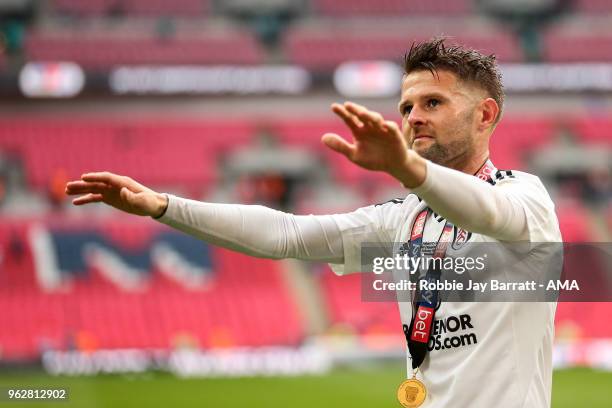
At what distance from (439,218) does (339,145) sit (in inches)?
30.4

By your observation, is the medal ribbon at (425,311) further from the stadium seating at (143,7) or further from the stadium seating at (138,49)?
the stadium seating at (143,7)

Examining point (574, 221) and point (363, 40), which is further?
point (363, 40)

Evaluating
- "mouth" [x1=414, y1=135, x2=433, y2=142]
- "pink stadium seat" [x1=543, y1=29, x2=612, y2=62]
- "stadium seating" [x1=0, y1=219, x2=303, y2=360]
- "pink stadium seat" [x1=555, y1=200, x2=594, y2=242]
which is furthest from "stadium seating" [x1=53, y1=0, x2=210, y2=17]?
"mouth" [x1=414, y1=135, x2=433, y2=142]

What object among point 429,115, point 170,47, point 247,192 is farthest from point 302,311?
point 429,115

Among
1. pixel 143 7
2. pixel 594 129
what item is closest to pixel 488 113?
pixel 594 129

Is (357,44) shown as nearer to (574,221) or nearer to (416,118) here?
(574,221)

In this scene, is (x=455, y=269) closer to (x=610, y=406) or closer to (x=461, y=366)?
(x=461, y=366)

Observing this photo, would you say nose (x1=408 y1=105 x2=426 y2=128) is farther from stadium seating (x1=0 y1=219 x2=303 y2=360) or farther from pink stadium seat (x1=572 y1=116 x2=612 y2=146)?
pink stadium seat (x1=572 y1=116 x2=612 y2=146)

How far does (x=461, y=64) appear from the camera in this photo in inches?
132

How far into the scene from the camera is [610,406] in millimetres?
14023

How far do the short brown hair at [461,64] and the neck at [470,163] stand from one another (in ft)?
0.56

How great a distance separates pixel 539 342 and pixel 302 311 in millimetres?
20195

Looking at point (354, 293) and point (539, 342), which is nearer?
point (539, 342)

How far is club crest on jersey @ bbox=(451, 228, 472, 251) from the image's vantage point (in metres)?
3.19
